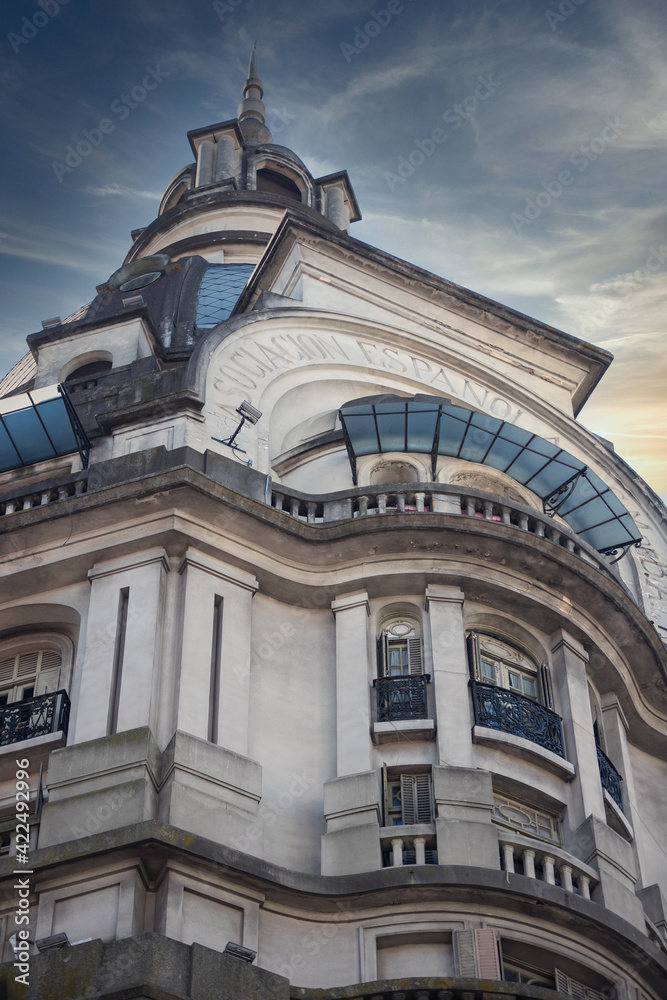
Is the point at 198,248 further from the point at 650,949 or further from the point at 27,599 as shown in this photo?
the point at 650,949

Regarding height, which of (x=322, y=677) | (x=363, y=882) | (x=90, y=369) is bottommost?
(x=363, y=882)

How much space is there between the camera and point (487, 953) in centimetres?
1925

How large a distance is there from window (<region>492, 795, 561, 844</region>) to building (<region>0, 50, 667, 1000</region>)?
7 centimetres

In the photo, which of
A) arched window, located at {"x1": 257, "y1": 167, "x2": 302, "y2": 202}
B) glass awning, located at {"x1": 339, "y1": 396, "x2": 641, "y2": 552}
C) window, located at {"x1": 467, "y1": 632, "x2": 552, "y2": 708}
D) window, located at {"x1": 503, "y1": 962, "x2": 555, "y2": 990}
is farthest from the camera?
arched window, located at {"x1": 257, "y1": 167, "x2": 302, "y2": 202}

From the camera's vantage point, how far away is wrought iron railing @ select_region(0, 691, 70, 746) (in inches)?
866

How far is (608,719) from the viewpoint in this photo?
83.4 ft

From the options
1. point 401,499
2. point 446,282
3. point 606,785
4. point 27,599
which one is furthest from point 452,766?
point 446,282

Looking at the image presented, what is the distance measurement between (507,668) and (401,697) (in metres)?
2.32

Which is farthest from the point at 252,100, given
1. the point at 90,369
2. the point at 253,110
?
the point at 90,369

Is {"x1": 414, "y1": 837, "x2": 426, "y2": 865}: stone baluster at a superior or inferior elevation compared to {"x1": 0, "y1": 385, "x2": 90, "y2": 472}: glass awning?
inferior

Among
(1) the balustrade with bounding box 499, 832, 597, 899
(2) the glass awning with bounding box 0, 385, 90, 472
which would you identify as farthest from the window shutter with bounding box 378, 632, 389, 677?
(2) the glass awning with bounding box 0, 385, 90, 472

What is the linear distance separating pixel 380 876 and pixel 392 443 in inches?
380

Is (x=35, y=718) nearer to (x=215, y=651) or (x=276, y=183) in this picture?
(x=215, y=651)

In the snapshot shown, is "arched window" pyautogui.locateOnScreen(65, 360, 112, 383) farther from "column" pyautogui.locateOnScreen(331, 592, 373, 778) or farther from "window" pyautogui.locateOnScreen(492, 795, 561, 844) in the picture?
"window" pyautogui.locateOnScreen(492, 795, 561, 844)
